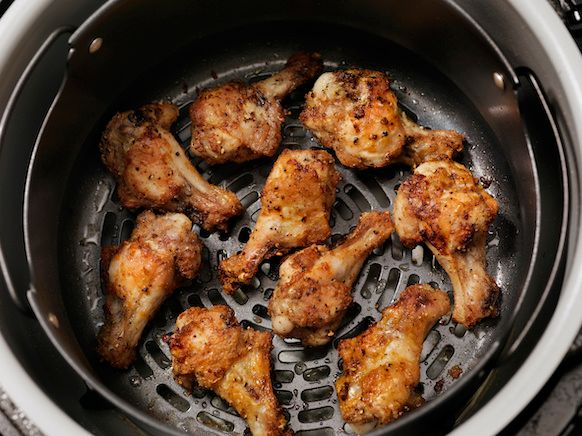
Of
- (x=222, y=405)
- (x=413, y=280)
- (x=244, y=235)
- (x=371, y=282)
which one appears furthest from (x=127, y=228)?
(x=413, y=280)

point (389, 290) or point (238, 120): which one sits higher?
point (238, 120)

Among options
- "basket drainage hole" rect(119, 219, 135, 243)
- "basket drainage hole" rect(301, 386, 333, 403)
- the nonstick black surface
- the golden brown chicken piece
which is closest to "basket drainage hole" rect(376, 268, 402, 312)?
the nonstick black surface

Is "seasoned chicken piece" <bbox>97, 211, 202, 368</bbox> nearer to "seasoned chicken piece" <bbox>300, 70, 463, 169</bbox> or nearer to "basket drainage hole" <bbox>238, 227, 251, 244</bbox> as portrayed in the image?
"basket drainage hole" <bbox>238, 227, 251, 244</bbox>

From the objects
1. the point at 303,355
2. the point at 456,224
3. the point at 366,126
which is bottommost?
the point at 303,355

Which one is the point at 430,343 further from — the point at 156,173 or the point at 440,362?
the point at 156,173

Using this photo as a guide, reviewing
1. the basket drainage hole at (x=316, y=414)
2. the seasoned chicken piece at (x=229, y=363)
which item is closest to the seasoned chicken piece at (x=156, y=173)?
the seasoned chicken piece at (x=229, y=363)

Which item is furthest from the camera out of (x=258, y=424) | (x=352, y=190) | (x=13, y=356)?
(x=352, y=190)

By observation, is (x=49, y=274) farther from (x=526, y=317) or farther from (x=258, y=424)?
(x=526, y=317)

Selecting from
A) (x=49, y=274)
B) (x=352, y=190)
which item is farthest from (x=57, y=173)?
(x=352, y=190)
